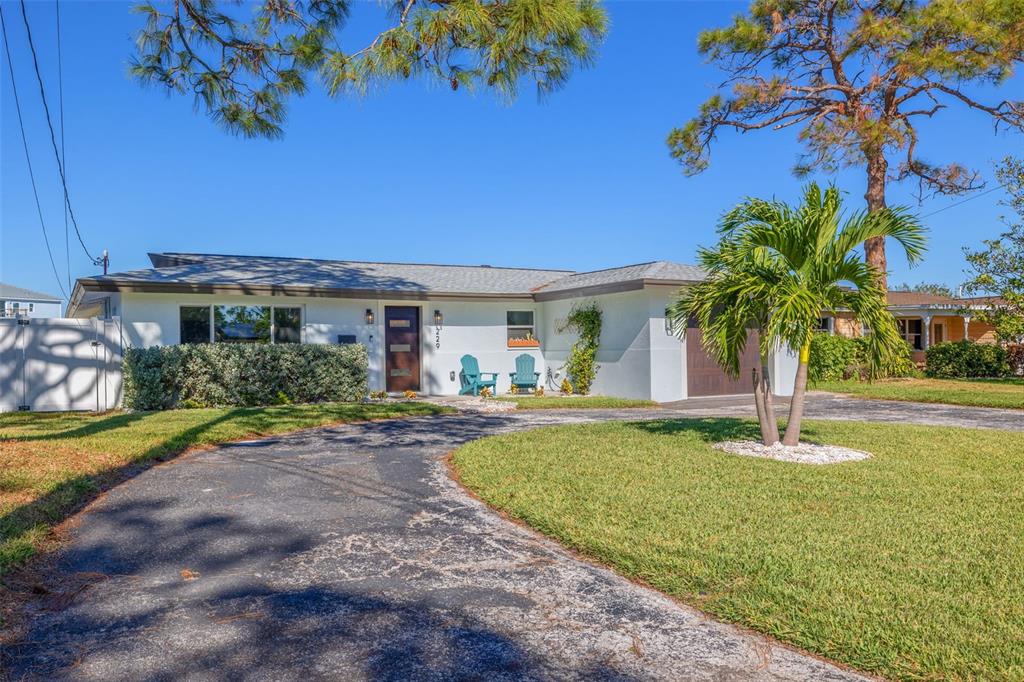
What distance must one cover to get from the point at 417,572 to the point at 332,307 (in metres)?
11.3

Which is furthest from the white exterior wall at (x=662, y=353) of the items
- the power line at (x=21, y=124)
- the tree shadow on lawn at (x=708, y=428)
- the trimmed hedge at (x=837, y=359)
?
the power line at (x=21, y=124)

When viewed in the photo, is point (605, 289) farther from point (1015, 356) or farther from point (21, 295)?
point (21, 295)

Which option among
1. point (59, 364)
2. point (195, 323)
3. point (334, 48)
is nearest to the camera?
point (334, 48)

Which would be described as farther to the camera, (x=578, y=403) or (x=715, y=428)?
(x=578, y=403)

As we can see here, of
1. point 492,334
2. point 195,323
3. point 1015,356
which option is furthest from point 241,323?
point 1015,356

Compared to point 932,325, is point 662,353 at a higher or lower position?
lower

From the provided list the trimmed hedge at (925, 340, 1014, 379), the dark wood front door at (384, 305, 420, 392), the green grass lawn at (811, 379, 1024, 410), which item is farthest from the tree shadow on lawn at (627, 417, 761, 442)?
the trimmed hedge at (925, 340, 1014, 379)

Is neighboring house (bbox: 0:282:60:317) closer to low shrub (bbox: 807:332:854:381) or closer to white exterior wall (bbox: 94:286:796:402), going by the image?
white exterior wall (bbox: 94:286:796:402)

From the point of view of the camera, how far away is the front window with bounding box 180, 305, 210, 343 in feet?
42.7

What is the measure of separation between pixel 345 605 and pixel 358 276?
13.0m

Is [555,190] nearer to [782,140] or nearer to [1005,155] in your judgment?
[782,140]

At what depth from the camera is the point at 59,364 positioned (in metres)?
12.0

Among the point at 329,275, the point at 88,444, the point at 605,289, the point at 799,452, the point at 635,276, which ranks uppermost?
Answer: the point at 329,275

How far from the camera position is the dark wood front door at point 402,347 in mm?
15039
